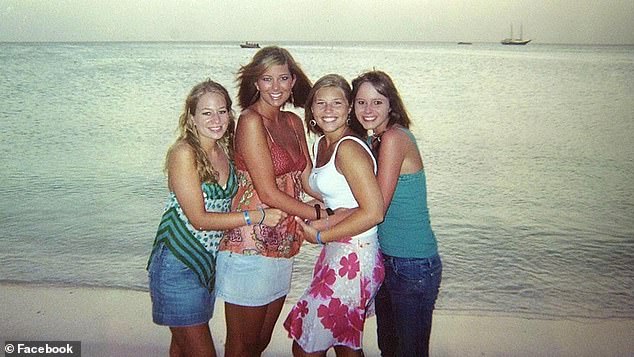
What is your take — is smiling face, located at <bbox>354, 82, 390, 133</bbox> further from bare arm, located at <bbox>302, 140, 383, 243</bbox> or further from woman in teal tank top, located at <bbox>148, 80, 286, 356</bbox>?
woman in teal tank top, located at <bbox>148, 80, 286, 356</bbox>

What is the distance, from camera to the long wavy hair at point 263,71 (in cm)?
194

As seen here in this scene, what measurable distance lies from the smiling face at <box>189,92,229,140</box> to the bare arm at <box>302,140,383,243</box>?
0.39 meters

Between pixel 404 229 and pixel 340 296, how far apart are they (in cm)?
30

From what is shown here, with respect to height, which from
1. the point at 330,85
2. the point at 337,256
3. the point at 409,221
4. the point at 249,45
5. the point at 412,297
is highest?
the point at 249,45

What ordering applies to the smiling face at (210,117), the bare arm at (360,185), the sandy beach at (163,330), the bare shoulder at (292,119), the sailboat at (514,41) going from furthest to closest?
the sailboat at (514,41)
the sandy beach at (163,330)
the bare shoulder at (292,119)
the smiling face at (210,117)
the bare arm at (360,185)

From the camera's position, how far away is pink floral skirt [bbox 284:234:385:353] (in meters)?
1.82

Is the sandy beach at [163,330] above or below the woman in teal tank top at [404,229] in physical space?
below

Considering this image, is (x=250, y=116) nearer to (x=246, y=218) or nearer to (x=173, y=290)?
(x=246, y=218)

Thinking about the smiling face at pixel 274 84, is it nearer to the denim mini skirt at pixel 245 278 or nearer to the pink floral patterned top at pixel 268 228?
the pink floral patterned top at pixel 268 228

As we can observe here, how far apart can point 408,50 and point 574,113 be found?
1.77 m

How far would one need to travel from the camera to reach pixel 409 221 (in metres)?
1.86

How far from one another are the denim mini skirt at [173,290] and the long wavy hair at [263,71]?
0.59 metres

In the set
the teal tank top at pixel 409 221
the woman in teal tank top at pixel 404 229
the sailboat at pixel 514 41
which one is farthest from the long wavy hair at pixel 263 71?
the sailboat at pixel 514 41

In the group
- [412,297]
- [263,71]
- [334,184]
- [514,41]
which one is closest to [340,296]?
[412,297]
